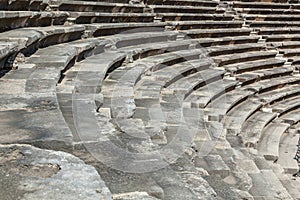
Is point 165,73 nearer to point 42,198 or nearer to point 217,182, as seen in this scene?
point 217,182

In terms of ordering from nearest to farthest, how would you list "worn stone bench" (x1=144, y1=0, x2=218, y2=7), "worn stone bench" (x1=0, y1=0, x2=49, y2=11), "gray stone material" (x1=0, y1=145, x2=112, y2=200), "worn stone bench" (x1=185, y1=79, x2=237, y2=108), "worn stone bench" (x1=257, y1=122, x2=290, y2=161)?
"gray stone material" (x1=0, y1=145, x2=112, y2=200) < "worn stone bench" (x1=0, y1=0, x2=49, y2=11) < "worn stone bench" (x1=257, y1=122, x2=290, y2=161) < "worn stone bench" (x1=185, y1=79, x2=237, y2=108) < "worn stone bench" (x1=144, y1=0, x2=218, y2=7)

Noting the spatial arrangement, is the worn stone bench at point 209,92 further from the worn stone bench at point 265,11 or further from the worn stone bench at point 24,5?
the worn stone bench at point 265,11

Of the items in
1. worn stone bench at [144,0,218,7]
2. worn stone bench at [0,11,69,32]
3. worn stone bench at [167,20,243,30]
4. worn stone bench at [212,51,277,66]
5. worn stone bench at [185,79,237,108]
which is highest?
worn stone bench at [144,0,218,7]

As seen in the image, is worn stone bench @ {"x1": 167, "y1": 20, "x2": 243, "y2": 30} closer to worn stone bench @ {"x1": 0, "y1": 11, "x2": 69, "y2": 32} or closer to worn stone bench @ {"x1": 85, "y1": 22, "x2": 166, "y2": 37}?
worn stone bench @ {"x1": 85, "y1": 22, "x2": 166, "y2": 37}

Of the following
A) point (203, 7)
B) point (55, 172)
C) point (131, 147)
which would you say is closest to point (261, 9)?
point (203, 7)

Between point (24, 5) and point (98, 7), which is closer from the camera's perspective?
point (24, 5)

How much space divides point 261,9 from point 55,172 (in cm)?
1343

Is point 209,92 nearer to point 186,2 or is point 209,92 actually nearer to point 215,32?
point 215,32

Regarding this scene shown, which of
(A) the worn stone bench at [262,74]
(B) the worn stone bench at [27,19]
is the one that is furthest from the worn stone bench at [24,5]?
(A) the worn stone bench at [262,74]

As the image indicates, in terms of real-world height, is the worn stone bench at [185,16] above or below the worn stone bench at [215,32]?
above

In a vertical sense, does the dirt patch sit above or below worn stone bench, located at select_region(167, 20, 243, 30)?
above

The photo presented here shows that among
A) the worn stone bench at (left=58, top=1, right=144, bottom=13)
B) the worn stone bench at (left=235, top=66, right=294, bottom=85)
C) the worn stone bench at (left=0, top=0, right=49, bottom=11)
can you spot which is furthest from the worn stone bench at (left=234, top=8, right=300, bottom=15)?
the worn stone bench at (left=0, top=0, right=49, bottom=11)

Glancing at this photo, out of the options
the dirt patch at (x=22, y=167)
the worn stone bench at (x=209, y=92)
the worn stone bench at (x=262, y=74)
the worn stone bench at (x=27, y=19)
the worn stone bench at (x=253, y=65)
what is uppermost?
the worn stone bench at (x=27, y=19)

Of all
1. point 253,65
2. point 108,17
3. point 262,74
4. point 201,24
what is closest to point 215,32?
point 201,24
